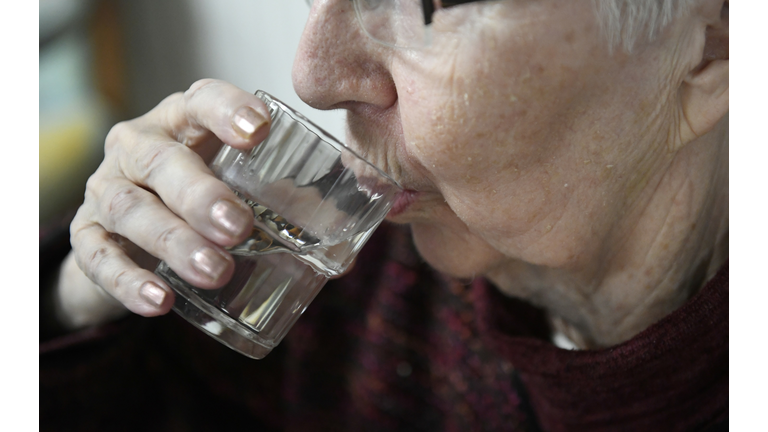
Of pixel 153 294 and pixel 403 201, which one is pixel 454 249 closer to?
pixel 403 201

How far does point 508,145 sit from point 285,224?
0.74 feet

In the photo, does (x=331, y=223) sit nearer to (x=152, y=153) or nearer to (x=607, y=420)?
(x=152, y=153)

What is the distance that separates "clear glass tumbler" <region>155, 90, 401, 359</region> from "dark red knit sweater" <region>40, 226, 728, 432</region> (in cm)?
41

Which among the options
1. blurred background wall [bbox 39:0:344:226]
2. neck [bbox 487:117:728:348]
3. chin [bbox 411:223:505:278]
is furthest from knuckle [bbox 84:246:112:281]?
blurred background wall [bbox 39:0:344:226]

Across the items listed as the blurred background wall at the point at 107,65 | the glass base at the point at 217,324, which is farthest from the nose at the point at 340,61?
the blurred background wall at the point at 107,65

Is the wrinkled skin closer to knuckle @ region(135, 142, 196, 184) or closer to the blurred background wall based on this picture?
knuckle @ region(135, 142, 196, 184)

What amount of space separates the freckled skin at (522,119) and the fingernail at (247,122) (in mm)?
80

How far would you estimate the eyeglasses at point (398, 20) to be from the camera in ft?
1.76

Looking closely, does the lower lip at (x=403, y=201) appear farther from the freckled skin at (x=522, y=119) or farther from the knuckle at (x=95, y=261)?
the knuckle at (x=95, y=261)

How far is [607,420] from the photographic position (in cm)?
82

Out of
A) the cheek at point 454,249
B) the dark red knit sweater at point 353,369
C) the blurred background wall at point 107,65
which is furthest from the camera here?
the blurred background wall at point 107,65

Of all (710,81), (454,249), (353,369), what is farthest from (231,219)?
(353,369)

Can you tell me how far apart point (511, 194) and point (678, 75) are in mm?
209

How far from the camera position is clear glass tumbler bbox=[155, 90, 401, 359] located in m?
0.52
